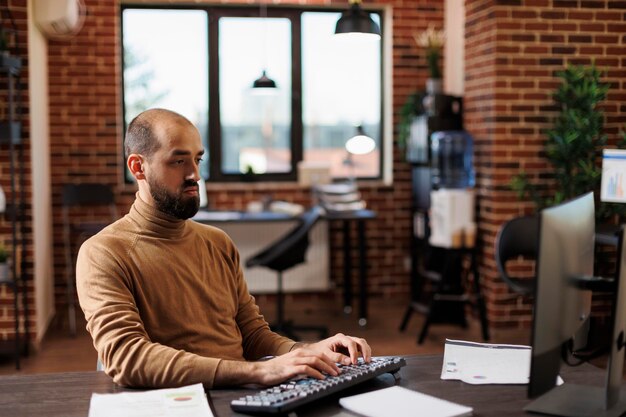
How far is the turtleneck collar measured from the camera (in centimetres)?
219

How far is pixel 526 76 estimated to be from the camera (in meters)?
5.57

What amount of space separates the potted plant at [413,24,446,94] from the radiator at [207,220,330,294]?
4.48 feet

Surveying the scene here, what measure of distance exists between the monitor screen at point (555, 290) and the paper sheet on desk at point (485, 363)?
315 mm

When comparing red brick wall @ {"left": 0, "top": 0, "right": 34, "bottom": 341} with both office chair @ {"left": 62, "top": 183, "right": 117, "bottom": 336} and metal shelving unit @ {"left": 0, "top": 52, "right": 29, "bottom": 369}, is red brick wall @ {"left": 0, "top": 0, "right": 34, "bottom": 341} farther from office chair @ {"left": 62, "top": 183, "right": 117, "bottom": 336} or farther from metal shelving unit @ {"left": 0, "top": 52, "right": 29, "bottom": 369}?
office chair @ {"left": 62, "top": 183, "right": 117, "bottom": 336}

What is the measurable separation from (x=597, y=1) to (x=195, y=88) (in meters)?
3.09

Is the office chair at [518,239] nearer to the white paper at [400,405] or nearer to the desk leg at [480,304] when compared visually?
the desk leg at [480,304]

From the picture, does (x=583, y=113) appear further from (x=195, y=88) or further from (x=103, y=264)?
(x=103, y=264)

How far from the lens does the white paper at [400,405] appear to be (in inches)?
65.9

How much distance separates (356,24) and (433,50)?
7.95 ft

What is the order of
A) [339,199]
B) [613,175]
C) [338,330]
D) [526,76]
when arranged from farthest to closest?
1. [339,199]
2. [338,330]
3. [526,76]
4. [613,175]


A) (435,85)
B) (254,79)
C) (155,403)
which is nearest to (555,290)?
(155,403)

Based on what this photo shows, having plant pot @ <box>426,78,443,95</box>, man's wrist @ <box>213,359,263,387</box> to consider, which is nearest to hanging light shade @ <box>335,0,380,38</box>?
plant pot @ <box>426,78,443,95</box>

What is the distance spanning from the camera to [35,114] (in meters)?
5.59

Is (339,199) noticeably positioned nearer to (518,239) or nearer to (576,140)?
(576,140)
